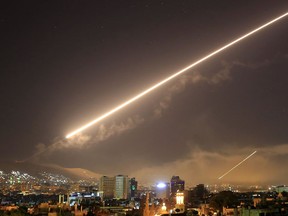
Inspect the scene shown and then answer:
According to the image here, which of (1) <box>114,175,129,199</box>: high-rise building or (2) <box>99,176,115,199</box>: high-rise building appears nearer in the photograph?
(1) <box>114,175,129,199</box>: high-rise building

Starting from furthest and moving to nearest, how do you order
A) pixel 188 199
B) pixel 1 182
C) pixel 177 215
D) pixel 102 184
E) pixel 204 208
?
pixel 1 182 < pixel 102 184 < pixel 188 199 < pixel 204 208 < pixel 177 215

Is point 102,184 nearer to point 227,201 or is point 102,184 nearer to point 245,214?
point 227,201

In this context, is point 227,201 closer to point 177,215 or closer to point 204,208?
point 204,208

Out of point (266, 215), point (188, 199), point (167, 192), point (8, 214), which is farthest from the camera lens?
point (167, 192)

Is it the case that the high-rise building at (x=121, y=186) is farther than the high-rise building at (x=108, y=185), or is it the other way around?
the high-rise building at (x=108, y=185)

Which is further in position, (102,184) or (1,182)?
(1,182)

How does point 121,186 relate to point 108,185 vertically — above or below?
below

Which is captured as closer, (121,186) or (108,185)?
(121,186)

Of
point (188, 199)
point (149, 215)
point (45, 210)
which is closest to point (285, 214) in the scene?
point (149, 215)

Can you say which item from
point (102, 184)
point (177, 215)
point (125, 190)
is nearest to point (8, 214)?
point (177, 215)
